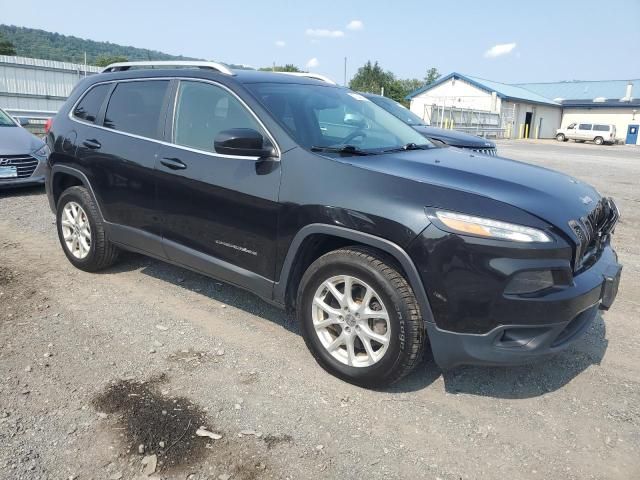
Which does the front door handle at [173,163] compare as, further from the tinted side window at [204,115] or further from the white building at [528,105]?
the white building at [528,105]

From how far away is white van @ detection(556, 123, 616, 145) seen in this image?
42250mm

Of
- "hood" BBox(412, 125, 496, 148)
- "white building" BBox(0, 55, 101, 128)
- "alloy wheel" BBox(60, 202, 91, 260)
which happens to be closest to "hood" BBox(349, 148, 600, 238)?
"alloy wheel" BBox(60, 202, 91, 260)

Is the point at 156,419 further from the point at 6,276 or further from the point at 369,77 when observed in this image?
the point at 369,77

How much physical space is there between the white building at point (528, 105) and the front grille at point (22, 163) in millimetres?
33669

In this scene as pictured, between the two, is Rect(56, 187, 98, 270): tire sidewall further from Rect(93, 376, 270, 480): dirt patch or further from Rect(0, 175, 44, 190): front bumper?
Rect(0, 175, 44, 190): front bumper

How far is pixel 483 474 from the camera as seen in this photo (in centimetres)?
250

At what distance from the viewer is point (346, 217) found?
3.01 meters

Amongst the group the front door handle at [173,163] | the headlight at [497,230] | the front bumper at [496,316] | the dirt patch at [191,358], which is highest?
the front door handle at [173,163]

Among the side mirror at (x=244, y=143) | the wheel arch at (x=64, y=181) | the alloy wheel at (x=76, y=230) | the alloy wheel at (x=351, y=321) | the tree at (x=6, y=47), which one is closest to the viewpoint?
the alloy wheel at (x=351, y=321)

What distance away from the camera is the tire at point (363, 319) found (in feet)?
9.50

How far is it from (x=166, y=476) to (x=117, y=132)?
2.96 meters

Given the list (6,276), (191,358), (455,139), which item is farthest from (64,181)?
(455,139)

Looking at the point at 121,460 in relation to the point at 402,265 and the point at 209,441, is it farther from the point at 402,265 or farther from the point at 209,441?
the point at 402,265

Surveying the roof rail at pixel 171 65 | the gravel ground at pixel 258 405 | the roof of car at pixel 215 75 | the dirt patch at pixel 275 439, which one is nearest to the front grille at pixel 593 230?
the gravel ground at pixel 258 405
